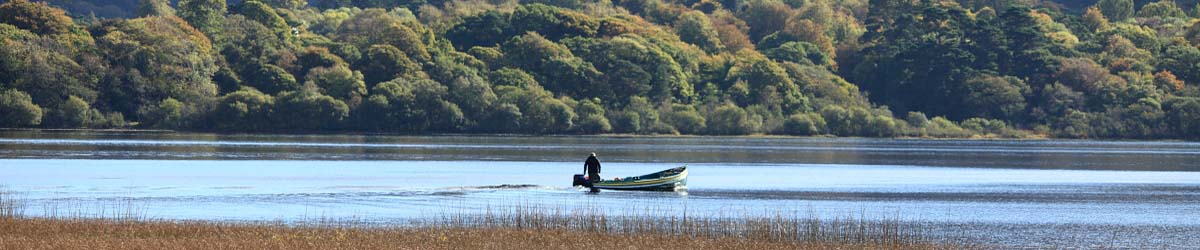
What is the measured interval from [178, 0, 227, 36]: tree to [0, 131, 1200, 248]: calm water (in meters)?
45.4

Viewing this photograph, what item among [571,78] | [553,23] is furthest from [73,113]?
[553,23]

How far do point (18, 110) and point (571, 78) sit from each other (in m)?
48.5

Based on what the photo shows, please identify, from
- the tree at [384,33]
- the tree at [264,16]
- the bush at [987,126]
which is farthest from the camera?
the tree at [264,16]

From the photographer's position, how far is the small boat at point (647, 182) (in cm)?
5853

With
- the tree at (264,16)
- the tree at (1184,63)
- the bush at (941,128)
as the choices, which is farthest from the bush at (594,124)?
the tree at (1184,63)

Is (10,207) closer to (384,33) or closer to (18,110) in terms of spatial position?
(18,110)

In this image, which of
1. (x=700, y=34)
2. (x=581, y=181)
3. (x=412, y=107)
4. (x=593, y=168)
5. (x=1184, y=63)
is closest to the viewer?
(x=593, y=168)

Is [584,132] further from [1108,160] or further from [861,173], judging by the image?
[861,173]

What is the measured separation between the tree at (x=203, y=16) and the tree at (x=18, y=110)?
3120 cm

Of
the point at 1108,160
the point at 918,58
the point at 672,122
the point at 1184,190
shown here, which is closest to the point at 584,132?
the point at 672,122

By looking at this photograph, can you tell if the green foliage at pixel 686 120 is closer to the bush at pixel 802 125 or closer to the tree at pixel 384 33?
the bush at pixel 802 125

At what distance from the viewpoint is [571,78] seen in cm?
15325

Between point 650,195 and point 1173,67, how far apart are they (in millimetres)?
115311

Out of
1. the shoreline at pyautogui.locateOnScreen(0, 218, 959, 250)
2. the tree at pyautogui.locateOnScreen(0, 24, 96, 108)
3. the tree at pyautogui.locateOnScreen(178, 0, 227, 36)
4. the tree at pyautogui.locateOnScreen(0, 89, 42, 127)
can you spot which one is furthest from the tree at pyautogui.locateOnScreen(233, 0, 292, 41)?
the shoreline at pyautogui.locateOnScreen(0, 218, 959, 250)
